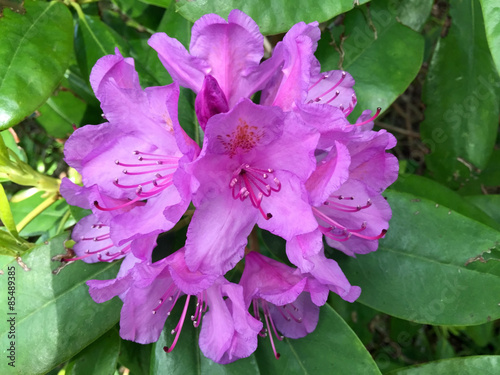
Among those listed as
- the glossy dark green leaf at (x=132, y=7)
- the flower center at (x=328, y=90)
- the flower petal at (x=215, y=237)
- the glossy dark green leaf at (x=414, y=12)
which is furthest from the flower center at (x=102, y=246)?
the glossy dark green leaf at (x=414, y=12)

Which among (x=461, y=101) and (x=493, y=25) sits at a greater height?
(x=493, y=25)

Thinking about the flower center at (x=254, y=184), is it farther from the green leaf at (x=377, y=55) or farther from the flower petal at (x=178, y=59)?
the green leaf at (x=377, y=55)


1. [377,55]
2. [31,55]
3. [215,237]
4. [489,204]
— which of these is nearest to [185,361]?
[215,237]

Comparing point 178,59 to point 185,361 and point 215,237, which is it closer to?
point 215,237

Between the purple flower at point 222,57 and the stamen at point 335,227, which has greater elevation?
the purple flower at point 222,57

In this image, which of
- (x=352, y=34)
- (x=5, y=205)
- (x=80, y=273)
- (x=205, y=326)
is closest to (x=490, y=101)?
(x=352, y=34)

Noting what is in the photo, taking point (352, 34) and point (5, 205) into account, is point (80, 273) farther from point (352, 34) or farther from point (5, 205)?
point (352, 34)

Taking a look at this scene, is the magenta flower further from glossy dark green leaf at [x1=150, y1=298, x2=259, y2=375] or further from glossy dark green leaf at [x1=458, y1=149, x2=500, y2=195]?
glossy dark green leaf at [x1=458, y1=149, x2=500, y2=195]
